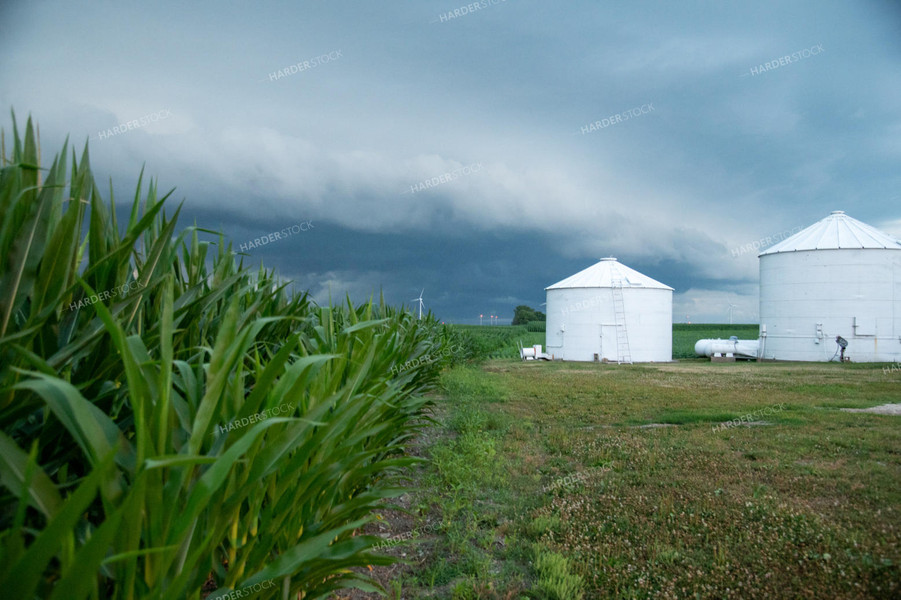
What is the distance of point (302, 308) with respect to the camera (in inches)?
128

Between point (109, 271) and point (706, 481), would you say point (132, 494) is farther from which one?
point (706, 481)

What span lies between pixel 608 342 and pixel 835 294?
29.6 ft

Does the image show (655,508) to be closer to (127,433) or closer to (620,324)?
(127,433)

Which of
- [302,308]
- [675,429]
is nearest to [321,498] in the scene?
[302,308]

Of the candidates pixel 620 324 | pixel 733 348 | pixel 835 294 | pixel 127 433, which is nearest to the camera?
pixel 127 433

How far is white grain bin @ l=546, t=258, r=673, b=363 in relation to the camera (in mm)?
23766

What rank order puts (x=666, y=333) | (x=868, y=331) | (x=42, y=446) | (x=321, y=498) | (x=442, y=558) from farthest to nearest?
(x=666, y=333) → (x=868, y=331) → (x=442, y=558) → (x=321, y=498) → (x=42, y=446)

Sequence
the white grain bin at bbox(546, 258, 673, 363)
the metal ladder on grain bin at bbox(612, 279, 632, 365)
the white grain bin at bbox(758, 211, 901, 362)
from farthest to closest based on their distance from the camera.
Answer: the white grain bin at bbox(546, 258, 673, 363)
the metal ladder on grain bin at bbox(612, 279, 632, 365)
the white grain bin at bbox(758, 211, 901, 362)

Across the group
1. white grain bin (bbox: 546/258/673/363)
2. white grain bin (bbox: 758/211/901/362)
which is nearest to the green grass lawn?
white grain bin (bbox: 758/211/901/362)

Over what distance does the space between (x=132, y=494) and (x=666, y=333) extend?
2617cm

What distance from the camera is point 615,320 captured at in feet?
78.0

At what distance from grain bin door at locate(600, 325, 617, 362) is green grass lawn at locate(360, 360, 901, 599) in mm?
15830

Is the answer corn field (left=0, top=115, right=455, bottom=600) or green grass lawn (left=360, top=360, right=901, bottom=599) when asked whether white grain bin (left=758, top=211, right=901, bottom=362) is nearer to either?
green grass lawn (left=360, top=360, right=901, bottom=599)

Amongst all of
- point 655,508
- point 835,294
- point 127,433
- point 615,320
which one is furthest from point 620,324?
point 127,433
